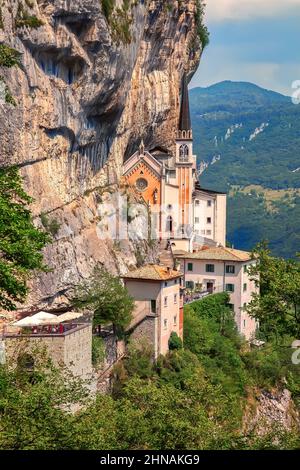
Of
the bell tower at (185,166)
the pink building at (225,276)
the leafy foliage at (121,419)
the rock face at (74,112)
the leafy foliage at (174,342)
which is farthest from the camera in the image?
the bell tower at (185,166)

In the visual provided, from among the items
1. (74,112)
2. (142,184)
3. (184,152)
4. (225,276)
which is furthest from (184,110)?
(74,112)

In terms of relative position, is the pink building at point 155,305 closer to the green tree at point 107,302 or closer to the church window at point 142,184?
the green tree at point 107,302

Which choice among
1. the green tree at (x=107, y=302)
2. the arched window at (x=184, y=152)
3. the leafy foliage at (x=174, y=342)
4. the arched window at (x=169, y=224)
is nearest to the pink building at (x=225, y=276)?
the arched window at (x=169, y=224)

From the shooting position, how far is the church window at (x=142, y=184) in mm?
76625

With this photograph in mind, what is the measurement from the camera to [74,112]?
52531 millimetres

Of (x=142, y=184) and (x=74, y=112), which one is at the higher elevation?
(x=74, y=112)

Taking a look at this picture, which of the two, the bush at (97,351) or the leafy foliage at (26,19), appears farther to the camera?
the leafy foliage at (26,19)

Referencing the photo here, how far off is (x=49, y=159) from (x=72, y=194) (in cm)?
539

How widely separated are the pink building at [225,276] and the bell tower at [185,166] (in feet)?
40.6

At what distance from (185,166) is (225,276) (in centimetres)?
1779

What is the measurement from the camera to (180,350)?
52.3 meters

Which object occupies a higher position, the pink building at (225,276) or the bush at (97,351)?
the pink building at (225,276)

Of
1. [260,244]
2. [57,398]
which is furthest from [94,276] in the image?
[57,398]

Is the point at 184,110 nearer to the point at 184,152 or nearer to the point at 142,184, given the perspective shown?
the point at 184,152
